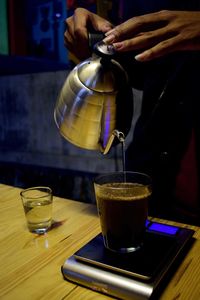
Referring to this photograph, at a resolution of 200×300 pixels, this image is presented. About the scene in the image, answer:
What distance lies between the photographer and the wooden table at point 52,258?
0.65 meters

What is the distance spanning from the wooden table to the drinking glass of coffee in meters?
0.13

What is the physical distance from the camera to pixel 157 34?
0.81 metres

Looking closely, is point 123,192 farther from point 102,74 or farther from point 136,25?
point 136,25

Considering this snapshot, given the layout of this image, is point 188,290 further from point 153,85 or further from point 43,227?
point 153,85

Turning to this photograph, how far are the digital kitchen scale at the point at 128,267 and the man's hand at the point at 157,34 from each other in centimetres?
49

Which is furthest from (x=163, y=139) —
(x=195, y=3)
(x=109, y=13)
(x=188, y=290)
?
(x=109, y=13)

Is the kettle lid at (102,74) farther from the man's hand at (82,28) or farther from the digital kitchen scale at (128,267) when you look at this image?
the digital kitchen scale at (128,267)

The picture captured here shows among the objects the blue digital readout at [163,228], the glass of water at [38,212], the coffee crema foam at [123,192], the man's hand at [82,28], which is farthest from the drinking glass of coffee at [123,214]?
the man's hand at [82,28]

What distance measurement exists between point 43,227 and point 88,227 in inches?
5.6

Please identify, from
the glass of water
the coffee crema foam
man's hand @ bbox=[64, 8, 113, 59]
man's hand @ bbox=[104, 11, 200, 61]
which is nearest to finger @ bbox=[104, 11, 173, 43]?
man's hand @ bbox=[104, 11, 200, 61]

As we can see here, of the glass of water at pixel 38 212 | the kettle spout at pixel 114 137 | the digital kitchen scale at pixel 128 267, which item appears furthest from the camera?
the glass of water at pixel 38 212

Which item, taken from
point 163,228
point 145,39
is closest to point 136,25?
point 145,39

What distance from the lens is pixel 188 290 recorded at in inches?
25.7

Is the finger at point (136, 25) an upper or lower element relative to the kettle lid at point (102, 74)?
upper
